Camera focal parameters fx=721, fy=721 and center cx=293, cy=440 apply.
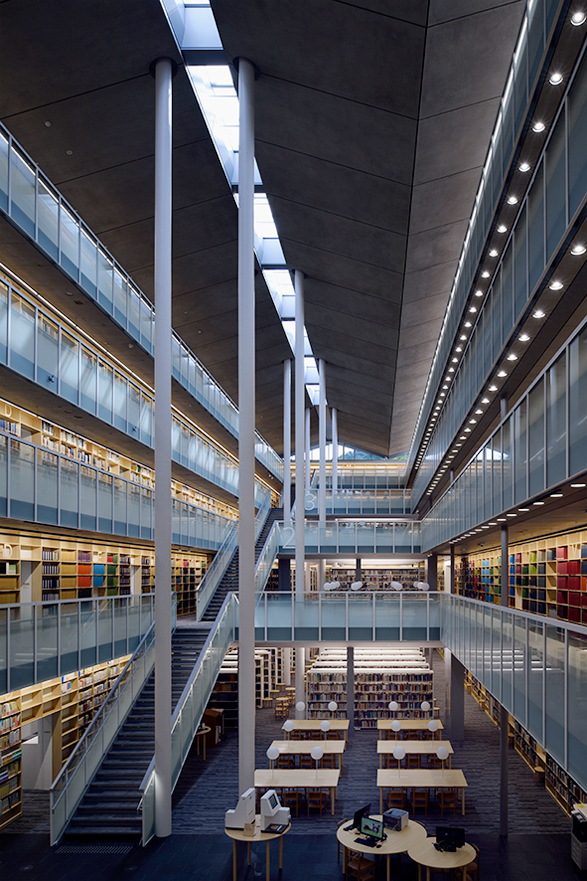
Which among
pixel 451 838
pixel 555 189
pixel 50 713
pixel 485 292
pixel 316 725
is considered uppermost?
pixel 485 292

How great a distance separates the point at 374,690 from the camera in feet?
63.9

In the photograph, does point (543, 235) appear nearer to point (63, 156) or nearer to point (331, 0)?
point (331, 0)

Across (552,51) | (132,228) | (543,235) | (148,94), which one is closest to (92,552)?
(132,228)

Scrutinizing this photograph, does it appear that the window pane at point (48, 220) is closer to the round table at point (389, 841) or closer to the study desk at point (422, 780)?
the round table at point (389, 841)

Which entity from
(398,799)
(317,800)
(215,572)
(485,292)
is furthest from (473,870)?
(215,572)

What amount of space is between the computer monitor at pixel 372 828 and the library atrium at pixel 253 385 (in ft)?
0.76

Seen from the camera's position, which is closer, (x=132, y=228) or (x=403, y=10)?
(x=403, y=10)

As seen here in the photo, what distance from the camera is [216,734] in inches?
669

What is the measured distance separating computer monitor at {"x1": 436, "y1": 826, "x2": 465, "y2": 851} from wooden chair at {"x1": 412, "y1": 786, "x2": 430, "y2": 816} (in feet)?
10.3

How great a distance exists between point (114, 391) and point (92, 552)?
13.2ft

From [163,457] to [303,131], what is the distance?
582cm

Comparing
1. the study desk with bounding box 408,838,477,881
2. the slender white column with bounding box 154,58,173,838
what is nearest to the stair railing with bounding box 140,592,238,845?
the slender white column with bounding box 154,58,173,838

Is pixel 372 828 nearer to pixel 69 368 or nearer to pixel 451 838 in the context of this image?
pixel 451 838

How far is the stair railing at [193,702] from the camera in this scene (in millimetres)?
11070
